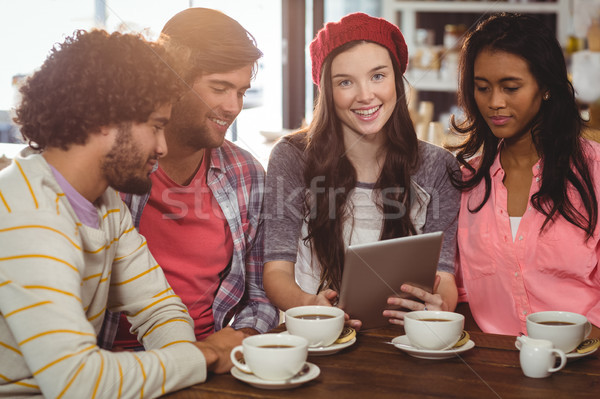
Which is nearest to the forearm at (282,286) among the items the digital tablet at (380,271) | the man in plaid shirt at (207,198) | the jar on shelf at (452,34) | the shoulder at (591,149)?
the man in plaid shirt at (207,198)

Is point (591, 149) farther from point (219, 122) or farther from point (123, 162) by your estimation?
point (123, 162)

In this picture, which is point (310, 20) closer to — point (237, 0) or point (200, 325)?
point (237, 0)

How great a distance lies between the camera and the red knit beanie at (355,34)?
5.63ft

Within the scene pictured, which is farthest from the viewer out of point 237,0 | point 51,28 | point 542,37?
point 237,0

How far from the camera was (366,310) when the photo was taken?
130 cm

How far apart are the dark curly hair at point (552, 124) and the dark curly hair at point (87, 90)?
0.95m

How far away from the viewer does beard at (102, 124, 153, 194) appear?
1.10 m

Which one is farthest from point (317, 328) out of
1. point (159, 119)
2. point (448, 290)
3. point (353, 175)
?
point (353, 175)

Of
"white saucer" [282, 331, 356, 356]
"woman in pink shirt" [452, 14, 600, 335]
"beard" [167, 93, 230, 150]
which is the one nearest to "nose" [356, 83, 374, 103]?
"woman in pink shirt" [452, 14, 600, 335]

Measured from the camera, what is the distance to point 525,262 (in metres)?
1.64

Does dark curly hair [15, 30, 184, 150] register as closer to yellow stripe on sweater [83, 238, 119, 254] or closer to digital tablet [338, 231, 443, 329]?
yellow stripe on sweater [83, 238, 119, 254]

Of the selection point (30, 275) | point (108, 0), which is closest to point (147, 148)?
point (30, 275)

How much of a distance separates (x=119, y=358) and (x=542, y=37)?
131cm

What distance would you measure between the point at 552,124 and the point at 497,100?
6.4 inches
